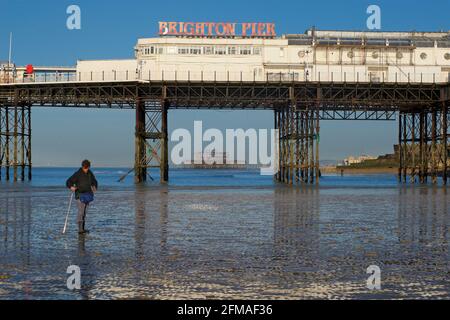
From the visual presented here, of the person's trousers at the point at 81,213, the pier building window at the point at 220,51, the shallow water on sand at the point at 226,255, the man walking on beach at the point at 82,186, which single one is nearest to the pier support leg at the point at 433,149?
the pier building window at the point at 220,51

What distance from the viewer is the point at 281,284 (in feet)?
35.3

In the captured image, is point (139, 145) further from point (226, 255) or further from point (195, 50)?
point (226, 255)

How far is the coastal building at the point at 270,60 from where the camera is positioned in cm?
6041

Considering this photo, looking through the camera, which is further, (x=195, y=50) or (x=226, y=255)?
(x=195, y=50)

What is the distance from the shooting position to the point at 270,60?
61.0m

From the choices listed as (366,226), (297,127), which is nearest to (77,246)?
(366,226)

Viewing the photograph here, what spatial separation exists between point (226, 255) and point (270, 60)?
4861 cm

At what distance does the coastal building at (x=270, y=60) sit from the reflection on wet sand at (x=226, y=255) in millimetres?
36832

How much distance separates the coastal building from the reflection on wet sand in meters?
36.8

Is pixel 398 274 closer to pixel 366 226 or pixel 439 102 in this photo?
pixel 366 226

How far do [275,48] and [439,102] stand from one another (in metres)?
16.2

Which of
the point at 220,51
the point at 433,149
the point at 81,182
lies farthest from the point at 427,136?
the point at 81,182

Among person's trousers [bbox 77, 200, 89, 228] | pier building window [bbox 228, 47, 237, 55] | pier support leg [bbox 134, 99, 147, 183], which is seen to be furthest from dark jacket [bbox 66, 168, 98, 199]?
pier building window [bbox 228, 47, 237, 55]

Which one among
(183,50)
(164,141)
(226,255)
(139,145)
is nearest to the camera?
(226,255)
